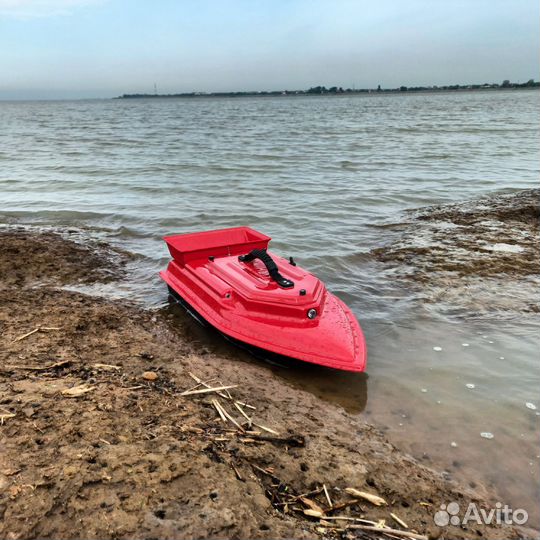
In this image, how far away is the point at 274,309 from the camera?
455cm

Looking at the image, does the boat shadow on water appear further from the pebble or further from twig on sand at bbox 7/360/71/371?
twig on sand at bbox 7/360/71/371

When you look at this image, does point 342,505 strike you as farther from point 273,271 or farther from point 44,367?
point 44,367

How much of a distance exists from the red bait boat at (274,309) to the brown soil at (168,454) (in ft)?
1.21

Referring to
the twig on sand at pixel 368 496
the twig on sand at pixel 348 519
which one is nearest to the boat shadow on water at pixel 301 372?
the twig on sand at pixel 368 496

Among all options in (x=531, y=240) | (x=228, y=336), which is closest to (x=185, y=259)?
(x=228, y=336)

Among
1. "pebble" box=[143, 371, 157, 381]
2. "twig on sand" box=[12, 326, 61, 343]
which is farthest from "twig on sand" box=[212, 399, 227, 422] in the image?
"twig on sand" box=[12, 326, 61, 343]

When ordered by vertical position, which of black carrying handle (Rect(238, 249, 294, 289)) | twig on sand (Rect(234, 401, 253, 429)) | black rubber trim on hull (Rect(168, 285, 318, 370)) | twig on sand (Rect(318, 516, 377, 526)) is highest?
black carrying handle (Rect(238, 249, 294, 289))

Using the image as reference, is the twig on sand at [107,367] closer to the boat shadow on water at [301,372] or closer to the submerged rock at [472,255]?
the boat shadow on water at [301,372]

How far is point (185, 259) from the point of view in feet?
19.0

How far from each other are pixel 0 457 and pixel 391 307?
189 inches

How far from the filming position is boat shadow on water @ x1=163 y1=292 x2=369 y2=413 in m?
4.26

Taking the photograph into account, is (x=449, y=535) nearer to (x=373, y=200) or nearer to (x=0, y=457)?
(x=0, y=457)

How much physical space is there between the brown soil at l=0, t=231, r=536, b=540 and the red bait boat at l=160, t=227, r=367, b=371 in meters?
0.37

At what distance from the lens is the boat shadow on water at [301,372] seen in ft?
14.0
